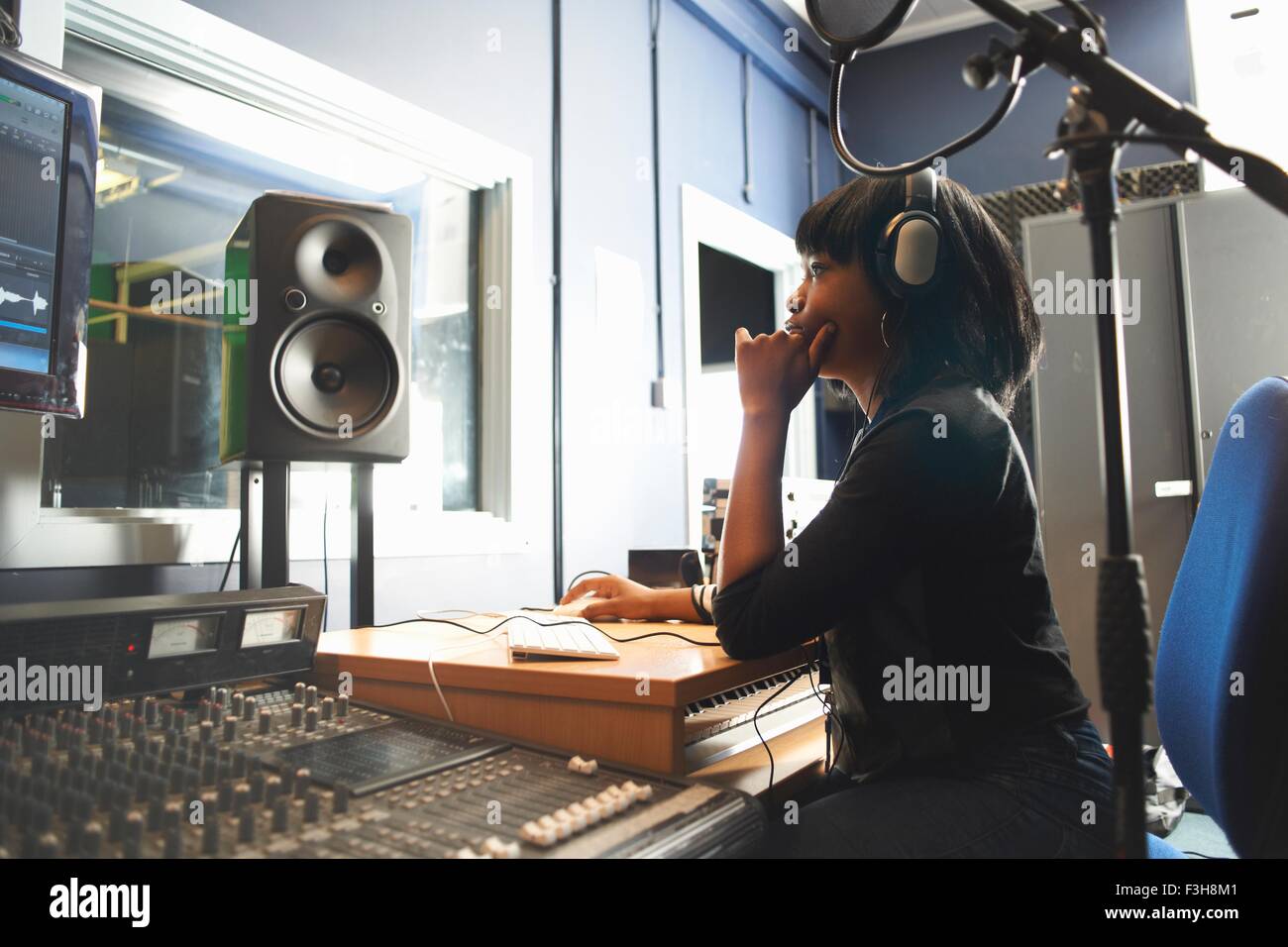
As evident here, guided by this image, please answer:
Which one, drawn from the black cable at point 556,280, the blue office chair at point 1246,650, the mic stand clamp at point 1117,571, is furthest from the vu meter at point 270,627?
the black cable at point 556,280

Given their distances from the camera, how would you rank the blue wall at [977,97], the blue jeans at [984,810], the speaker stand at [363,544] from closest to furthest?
the blue jeans at [984,810] → the speaker stand at [363,544] → the blue wall at [977,97]

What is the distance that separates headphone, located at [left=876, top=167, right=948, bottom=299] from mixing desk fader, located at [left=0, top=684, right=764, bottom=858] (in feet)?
1.95

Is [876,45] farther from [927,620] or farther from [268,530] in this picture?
[268,530]

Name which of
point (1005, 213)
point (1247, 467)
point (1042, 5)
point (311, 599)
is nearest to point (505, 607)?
point (311, 599)

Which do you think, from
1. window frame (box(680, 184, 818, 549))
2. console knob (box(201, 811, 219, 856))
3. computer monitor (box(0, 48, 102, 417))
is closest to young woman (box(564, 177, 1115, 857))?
console knob (box(201, 811, 219, 856))

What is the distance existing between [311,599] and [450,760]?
40 centimetres

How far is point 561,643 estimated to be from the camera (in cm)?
97

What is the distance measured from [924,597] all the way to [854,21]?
0.55m

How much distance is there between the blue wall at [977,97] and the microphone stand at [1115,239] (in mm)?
3104

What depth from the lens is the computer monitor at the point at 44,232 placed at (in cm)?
100

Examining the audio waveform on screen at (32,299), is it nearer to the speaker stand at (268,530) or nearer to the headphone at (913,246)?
the speaker stand at (268,530)

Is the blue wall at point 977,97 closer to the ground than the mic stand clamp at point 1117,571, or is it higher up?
higher up

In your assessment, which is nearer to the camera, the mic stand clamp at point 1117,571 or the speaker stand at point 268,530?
the mic stand clamp at point 1117,571
